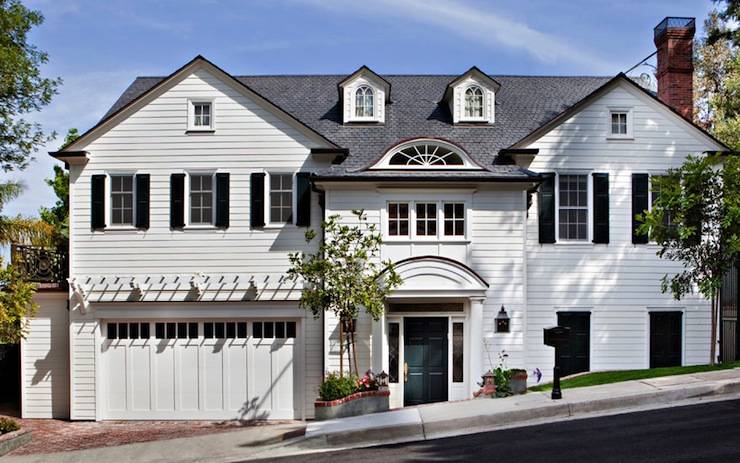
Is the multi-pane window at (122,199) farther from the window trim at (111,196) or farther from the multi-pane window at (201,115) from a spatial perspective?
the multi-pane window at (201,115)

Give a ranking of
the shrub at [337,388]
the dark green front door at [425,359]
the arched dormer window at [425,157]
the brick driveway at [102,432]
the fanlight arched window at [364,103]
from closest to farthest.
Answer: the shrub at [337,388] → the brick driveway at [102,432] → the dark green front door at [425,359] → the arched dormer window at [425,157] → the fanlight arched window at [364,103]

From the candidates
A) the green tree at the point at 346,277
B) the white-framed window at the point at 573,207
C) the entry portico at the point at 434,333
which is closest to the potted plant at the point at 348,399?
the green tree at the point at 346,277

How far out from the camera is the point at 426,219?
1877 cm

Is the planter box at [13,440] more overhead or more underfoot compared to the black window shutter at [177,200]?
more underfoot

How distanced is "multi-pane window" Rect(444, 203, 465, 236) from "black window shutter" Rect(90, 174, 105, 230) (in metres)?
9.15

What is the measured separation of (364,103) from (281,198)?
419 centimetres

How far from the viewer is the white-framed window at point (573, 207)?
64.8 ft

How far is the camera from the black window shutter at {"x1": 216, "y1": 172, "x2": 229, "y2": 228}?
1916 centimetres

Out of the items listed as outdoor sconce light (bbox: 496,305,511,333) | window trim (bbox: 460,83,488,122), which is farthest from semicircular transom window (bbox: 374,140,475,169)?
outdoor sconce light (bbox: 496,305,511,333)

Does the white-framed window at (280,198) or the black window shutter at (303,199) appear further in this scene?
the white-framed window at (280,198)

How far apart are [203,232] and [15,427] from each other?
638 centimetres

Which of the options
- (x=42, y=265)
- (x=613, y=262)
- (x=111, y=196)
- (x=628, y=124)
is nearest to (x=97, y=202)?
(x=111, y=196)

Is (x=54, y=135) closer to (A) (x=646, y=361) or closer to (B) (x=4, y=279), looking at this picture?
(B) (x=4, y=279)

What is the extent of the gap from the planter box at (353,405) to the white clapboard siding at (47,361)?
314 inches
